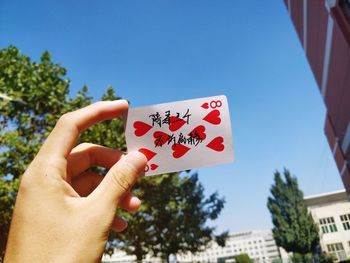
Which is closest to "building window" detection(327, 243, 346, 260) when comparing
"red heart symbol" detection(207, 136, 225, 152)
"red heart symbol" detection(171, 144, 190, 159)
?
"red heart symbol" detection(207, 136, 225, 152)

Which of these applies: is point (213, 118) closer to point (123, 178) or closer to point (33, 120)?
point (123, 178)

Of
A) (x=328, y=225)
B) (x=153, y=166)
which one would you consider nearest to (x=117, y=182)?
(x=153, y=166)

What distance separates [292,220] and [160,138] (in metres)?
46.7

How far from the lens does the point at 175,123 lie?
208cm

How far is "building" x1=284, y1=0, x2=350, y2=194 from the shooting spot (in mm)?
9934

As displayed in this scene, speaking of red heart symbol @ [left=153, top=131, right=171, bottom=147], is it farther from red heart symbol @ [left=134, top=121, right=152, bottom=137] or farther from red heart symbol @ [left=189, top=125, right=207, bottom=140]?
red heart symbol @ [left=189, top=125, right=207, bottom=140]

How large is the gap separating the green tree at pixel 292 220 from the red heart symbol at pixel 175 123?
46.0 m

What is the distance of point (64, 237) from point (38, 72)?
15.4 metres

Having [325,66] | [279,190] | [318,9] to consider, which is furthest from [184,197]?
[279,190]

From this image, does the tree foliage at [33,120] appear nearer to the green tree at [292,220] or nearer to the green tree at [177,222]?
the green tree at [177,222]

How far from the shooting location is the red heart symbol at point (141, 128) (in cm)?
205

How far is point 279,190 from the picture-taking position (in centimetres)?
4494

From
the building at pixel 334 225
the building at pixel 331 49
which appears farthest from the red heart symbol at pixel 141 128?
the building at pixel 334 225

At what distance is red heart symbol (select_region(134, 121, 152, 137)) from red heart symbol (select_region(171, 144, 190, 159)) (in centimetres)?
23
